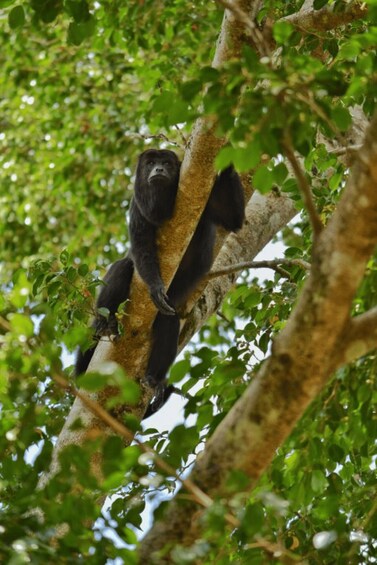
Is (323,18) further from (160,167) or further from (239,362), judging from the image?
(239,362)

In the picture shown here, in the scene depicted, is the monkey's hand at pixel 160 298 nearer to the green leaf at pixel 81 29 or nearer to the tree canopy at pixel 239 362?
the tree canopy at pixel 239 362

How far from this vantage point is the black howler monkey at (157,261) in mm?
4352

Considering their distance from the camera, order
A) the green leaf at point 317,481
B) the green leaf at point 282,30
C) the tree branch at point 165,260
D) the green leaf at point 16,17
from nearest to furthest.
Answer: the green leaf at point 282,30 < the green leaf at point 317,481 < the green leaf at point 16,17 < the tree branch at point 165,260

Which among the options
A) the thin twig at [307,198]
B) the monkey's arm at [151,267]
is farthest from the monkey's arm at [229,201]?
the thin twig at [307,198]

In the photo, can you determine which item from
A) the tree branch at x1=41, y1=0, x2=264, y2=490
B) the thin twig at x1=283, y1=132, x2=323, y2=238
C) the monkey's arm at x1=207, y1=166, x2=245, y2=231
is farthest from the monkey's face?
the thin twig at x1=283, y1=132, x2=323, y2=238

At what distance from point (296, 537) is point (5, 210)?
Answer: 7.14m

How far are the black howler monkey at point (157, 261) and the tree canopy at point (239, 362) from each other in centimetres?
12

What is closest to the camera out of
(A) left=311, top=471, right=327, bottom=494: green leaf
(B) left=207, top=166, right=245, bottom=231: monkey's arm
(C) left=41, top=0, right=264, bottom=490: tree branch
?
(A) left=311, top=471, right=327, bottom=494: green leaf

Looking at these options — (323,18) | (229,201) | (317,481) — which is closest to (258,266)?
(229,201)

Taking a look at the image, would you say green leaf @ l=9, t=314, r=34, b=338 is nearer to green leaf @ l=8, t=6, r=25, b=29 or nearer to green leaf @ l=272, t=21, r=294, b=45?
green leaf @ l=272, t=21, r=294, b=45

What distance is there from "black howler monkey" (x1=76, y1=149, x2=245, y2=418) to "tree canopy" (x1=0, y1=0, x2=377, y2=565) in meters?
0.12

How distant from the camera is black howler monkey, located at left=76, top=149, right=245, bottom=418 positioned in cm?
435

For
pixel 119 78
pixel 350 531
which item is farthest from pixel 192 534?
pixel 119 78

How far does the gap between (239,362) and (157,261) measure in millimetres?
1270
